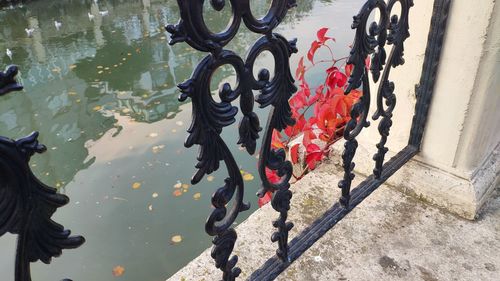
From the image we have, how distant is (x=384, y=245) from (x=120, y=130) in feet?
13.8

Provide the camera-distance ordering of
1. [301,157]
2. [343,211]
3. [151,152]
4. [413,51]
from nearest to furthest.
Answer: [343,211], [413,51], [301,157], [151,152]

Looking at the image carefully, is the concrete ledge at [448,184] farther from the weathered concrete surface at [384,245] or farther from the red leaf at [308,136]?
the red leaf at [308,136]

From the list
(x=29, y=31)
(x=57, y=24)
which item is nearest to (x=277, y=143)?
(x=29, y=31)

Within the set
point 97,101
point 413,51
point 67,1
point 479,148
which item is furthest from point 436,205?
point 67,1

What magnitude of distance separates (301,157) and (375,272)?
1.11m

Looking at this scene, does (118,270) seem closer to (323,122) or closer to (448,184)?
(323,122)

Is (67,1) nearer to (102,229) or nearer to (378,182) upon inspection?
(102,229)

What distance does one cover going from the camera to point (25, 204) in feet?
2.44

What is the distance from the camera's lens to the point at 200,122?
93 cm

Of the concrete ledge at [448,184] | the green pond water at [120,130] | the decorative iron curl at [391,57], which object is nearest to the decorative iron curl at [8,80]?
the decorative iron curl at [391,57]

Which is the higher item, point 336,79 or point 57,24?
point 336,79

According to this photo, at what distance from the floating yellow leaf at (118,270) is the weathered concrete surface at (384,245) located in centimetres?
179

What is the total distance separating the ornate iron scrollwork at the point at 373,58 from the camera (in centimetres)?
126

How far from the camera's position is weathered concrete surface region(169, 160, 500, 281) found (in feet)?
5.27
